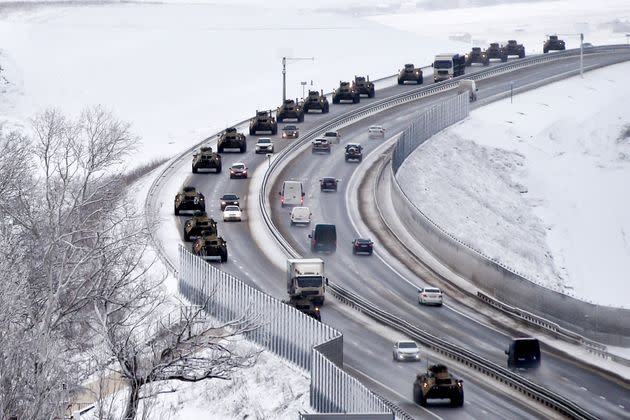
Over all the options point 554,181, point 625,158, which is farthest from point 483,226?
point 625,158

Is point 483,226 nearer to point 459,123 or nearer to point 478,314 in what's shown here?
point 459,123

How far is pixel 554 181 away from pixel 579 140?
42.6ft

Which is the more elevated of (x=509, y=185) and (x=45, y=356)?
(x=45, y=356)

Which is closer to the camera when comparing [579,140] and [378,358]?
[378,358]

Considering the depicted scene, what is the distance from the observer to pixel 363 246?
281 ft

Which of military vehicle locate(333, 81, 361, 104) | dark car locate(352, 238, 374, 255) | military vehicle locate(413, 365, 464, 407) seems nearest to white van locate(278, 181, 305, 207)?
dark car locate(352, 238, 374, 255)

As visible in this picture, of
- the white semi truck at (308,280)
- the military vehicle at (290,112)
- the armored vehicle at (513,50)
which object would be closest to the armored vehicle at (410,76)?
the armored vehicle at (513,50)

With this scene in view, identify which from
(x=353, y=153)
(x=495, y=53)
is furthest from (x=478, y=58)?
(x=353, y=153)

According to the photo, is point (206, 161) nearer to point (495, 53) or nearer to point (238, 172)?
point (238, 172)

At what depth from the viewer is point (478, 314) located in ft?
241

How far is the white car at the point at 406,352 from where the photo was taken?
6150 centimetres

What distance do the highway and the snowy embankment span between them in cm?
818

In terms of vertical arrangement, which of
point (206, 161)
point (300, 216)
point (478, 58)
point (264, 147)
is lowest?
point (300, 216)

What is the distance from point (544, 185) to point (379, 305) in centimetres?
5427
